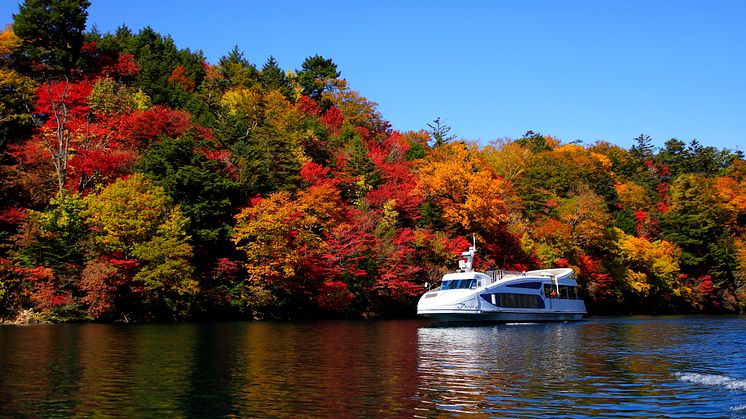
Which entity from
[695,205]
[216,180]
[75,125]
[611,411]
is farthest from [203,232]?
[695,205]

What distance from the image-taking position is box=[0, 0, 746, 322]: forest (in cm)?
5275

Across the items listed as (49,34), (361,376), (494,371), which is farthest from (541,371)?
(49,34)

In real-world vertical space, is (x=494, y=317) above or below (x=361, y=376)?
above

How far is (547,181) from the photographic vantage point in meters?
Answer: 102

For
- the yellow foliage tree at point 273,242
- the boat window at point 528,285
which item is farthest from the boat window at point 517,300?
the yellow foliage tree at point 273,242

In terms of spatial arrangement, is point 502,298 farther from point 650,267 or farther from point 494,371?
point 650,267

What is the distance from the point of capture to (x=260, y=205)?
60281 millimetres

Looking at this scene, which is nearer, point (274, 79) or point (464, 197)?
A: point (464, 197)

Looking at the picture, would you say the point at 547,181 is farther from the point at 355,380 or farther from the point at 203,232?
the point at 355,380

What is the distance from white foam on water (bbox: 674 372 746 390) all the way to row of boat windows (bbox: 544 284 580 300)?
37.2m

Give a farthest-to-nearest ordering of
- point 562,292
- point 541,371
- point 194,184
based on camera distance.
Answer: point 562,292 → point 194,184 → point 541,371

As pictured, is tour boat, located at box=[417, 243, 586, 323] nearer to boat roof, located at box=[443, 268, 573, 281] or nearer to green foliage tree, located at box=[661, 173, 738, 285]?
boat roof, located at box=[443, 268, 573, 281]

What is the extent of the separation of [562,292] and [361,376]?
143ft

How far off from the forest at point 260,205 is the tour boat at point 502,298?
10938 mm
